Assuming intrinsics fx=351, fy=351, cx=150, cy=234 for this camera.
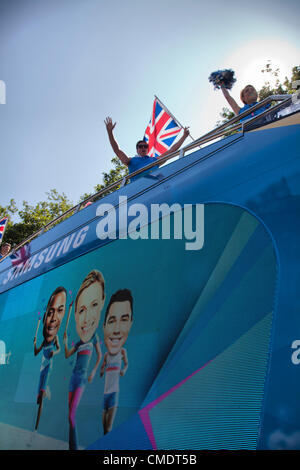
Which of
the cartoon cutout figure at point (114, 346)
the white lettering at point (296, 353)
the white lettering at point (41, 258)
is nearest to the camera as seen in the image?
the white lettering at point (296, 353)

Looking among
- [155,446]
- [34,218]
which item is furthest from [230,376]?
[34,218]

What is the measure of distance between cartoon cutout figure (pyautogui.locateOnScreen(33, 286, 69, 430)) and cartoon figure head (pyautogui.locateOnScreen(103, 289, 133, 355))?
0.72m

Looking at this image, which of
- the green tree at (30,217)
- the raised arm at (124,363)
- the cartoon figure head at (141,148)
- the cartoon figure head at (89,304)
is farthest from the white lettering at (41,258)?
the green tree at (30,217)

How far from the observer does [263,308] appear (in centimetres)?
203

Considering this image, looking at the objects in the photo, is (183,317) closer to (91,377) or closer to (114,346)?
(114,346)

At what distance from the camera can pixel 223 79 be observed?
14.5 feet

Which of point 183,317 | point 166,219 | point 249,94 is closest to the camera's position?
point 183,317

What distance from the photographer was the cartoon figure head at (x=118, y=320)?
2.75 m

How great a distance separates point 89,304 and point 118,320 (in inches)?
19.6

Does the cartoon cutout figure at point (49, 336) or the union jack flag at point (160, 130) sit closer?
the cartoon cutout figure at point (49, 336)

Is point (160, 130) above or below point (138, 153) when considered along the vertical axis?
above

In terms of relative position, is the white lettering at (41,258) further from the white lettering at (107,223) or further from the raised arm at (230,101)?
the raised arm at (230,101)

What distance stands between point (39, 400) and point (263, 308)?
94.3 inches
